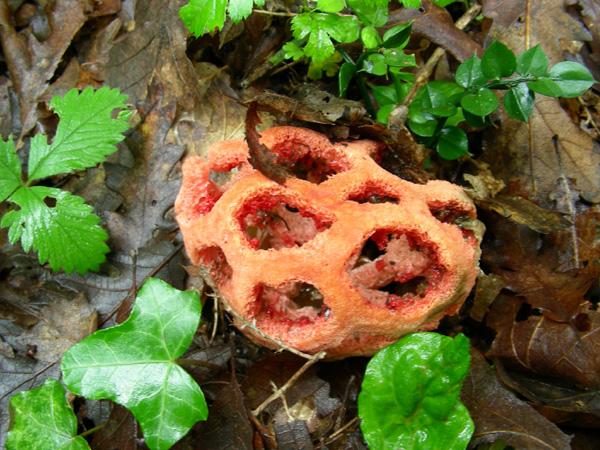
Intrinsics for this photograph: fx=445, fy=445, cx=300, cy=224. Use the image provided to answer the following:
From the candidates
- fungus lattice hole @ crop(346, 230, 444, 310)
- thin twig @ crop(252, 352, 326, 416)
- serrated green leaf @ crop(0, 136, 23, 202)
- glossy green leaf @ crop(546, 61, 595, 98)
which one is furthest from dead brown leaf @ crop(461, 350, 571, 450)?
serrated green leaf @ crop(0, 136, 23, 202)

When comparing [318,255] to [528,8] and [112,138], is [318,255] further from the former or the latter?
[528,8]

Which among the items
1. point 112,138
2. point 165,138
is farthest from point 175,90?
point 112,138

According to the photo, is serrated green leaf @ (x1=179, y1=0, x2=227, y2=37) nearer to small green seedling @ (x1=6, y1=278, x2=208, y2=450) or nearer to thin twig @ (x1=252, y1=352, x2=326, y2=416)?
small green seedling @ (x1=6, y1=278, x2=208, y2=450)

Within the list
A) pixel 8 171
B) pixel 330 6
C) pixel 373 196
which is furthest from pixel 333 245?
pixel 8 171

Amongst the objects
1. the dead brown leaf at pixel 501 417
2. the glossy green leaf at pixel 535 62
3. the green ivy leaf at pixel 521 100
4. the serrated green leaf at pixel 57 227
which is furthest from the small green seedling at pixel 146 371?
the glossy green leaf at pixel 535 62

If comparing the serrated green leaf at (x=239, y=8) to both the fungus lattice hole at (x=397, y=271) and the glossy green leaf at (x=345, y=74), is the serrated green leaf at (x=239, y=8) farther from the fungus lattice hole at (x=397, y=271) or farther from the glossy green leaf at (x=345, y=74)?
the fungus lattice hole at (x=397, y=271)

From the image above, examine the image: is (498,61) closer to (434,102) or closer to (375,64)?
(434,102)
